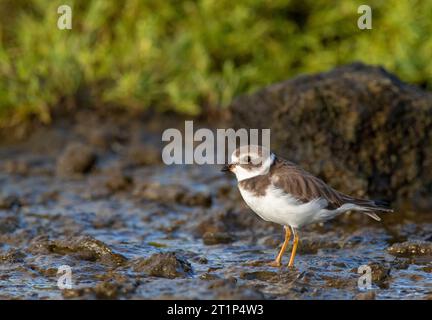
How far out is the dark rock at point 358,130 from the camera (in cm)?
850

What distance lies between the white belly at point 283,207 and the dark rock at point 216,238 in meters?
1.09

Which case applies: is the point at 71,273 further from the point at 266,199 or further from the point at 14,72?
the point at 14,72

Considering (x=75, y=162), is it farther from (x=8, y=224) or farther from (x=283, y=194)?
(x=283, y=194)

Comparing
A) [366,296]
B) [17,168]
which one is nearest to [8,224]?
[17,168]

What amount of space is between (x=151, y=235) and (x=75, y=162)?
2365mm

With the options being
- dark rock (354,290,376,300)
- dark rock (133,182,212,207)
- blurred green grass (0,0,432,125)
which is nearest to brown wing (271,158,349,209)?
dark rock (354,290,376,300)

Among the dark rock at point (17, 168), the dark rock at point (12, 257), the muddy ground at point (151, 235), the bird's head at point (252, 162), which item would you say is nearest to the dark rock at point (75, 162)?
the muddy ground at point (151, 235)

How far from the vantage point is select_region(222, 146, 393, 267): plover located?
673cm

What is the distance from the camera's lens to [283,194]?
6738mm

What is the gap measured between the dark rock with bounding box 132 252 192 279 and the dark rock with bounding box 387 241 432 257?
1.86m

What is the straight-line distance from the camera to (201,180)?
10039 millimetres

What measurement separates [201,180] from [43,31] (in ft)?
10.9

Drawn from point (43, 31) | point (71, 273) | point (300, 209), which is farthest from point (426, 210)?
point (43, 31)

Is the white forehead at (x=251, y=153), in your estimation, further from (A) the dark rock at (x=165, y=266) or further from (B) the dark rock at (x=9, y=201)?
(B) the dark rock at (x=9, y=201)
